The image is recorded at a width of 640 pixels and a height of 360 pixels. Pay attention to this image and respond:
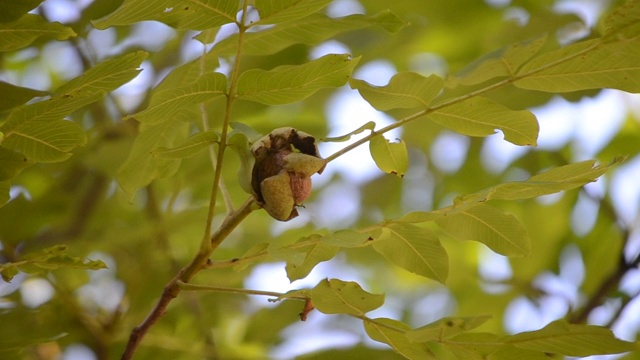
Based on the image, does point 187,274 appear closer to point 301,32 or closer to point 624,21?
point 301,32

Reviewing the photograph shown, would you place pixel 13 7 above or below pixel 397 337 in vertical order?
above

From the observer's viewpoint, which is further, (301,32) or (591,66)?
(301,32)

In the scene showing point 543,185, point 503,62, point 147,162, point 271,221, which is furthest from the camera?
point 271,221

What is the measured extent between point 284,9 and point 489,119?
252 mm

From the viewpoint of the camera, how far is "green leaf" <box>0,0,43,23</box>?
785 millimetres

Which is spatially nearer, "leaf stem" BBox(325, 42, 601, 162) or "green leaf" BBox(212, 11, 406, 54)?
"leaf stem" BBox(325, 42, 601, 162)

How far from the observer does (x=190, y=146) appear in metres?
0.79

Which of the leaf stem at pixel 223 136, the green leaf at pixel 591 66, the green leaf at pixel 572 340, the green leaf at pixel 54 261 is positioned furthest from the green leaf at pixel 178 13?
the green leaf at pixel 572 340

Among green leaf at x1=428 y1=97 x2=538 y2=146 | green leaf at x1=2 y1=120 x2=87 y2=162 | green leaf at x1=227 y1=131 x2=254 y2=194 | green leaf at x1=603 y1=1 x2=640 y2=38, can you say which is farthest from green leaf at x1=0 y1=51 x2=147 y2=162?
green leaf at x1=603 y1=1 x2=640 y2=38

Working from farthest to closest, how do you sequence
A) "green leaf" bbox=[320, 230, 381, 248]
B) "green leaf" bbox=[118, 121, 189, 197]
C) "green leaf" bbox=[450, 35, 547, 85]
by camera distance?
"green leaf" bbox=[118, 121, 189, 197]
"green leaf" bbox=[450, 35, 547, 85]
"green leaf" bbox=[320, 230, 381, 248]

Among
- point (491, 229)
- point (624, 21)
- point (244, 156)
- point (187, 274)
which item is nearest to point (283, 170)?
point (244, 156)

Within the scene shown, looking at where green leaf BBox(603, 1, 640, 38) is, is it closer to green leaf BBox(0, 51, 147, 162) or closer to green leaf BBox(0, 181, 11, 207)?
green leaf BBox(0, 51, 147, 162)

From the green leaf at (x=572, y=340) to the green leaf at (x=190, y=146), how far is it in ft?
1.18

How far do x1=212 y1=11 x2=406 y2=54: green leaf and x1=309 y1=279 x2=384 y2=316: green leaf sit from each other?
A: 31cm
